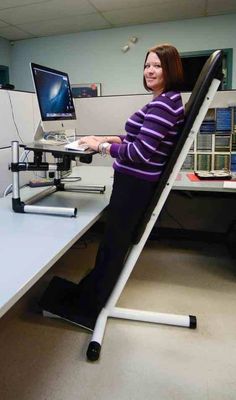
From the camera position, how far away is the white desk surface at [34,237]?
0.91 metres

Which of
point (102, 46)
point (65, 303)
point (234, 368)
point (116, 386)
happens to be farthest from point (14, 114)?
point (102, 46)

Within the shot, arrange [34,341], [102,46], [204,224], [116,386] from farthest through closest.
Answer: [102,46] → [204,224] → [34,341] → [116,386]

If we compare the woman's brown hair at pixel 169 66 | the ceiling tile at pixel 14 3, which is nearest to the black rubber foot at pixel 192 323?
the woman's brown hair at pixel 169 66

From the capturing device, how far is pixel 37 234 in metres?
1.26

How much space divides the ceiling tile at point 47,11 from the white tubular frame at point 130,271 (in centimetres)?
336

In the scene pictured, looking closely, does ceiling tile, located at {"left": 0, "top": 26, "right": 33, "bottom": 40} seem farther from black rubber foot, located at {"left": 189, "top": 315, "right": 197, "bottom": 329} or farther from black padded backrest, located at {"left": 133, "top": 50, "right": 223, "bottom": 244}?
black rubber foot, located at {"left": 189, "top": 315, "right": 197, "bottom": 329}

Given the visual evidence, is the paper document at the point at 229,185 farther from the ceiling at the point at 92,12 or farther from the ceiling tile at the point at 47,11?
the ceiling tile at the point at 47,11

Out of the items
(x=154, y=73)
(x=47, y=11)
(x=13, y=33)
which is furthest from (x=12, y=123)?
(x=13, y=33)

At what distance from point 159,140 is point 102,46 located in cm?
433

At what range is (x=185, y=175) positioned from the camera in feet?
7.45

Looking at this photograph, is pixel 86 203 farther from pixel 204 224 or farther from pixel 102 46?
pixel 102 46

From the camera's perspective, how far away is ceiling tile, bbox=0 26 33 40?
4924 millimetres

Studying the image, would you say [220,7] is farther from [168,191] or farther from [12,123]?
[168,191]

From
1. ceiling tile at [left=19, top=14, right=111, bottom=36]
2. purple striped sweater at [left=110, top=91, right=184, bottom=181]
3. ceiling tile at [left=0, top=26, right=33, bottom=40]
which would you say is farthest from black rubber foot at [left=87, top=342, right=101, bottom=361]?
ceiling tile at [left=0, top=26, right=33, bottom=40]
